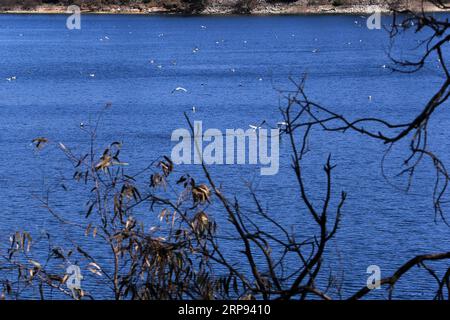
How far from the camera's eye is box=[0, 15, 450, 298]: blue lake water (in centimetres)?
1138

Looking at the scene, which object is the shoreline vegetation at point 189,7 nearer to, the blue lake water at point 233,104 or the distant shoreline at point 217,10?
the distant shoreline at point 217,10

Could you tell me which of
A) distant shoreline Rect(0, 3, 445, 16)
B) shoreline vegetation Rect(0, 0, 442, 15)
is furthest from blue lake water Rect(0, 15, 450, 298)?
shoreline vegetation Rect(0, 0, 442, 15)

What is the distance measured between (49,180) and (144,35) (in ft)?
120

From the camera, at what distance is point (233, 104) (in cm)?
2277

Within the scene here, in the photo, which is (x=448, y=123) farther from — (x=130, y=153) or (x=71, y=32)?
(x=71, y=32)

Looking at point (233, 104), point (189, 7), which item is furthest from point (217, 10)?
point (233, 104)

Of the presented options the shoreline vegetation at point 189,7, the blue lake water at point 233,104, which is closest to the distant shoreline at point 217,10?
the shoreline vegetation at point 189,7

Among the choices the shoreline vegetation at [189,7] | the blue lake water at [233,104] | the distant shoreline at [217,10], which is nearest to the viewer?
the blue lake water at [233,104]

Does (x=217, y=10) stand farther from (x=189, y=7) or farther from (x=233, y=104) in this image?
(x=233, y=104)

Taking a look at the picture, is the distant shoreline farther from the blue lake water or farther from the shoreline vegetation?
the blue lake water

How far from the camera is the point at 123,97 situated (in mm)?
25016

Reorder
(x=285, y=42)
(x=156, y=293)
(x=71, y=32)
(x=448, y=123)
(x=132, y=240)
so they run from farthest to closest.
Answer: (x=71, y=32) → (x=285, y=42) → (x=448, y=123) → (x=132, y=240) → (x=156, y=293)

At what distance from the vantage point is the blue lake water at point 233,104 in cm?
1138

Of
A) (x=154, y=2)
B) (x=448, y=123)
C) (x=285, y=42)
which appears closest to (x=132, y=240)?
(x=448, y=123)
